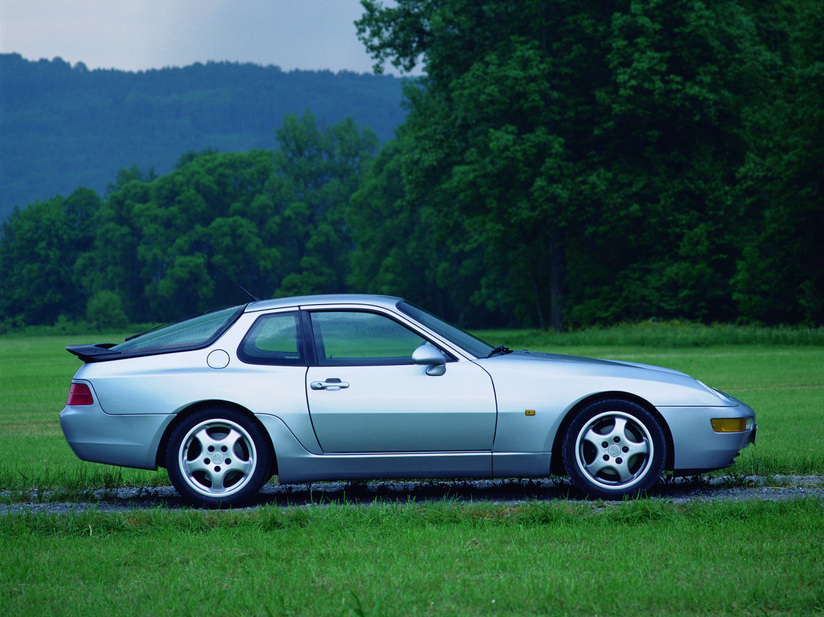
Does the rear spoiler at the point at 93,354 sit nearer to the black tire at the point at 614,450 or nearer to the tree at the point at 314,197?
the black tire at the point at 614,450

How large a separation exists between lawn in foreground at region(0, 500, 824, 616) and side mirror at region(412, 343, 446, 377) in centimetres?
95

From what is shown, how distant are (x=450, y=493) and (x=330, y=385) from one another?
1.29 meters

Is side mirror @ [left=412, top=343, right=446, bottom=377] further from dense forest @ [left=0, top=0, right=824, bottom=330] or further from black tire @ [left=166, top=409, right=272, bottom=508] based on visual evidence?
dense forest @ [left=0, top=0, right=824, bottom=330]

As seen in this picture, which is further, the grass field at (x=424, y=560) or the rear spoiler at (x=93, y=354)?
the rear spoiler at (x=93, y=354)

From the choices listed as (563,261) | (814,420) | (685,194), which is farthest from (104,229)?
(814,420)

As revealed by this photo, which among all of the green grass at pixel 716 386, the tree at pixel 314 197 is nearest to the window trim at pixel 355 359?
the green grass at pixel 716 386

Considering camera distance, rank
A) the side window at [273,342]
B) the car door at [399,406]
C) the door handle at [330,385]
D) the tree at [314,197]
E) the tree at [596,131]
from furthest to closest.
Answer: the tree at [314,197], the tree at [596,131], the side window at [273,342], the door handle at [330,385], the car door at [399,406]

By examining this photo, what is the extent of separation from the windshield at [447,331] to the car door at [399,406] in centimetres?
29

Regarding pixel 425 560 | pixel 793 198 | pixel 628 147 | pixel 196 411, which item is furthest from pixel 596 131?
pixel 425 560

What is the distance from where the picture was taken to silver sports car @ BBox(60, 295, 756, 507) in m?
6.29

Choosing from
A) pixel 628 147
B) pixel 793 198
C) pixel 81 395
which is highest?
pixel 628 147

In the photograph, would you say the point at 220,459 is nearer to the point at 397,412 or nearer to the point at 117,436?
the point at 117,436

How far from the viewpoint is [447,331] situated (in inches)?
272

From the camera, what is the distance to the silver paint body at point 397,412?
628 cm
